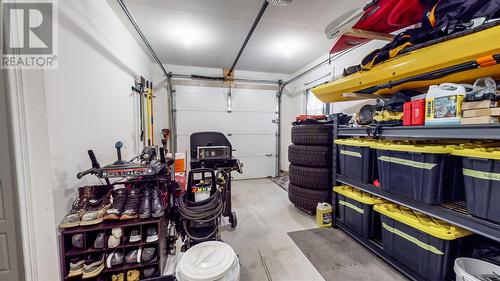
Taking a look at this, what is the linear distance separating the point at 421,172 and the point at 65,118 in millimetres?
2843

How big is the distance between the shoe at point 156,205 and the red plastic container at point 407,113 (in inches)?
87.6

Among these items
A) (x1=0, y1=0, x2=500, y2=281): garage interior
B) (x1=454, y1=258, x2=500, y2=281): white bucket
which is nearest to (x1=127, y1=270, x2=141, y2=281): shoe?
(x1=0, y1=0, x2=500, y2=281): garage interior

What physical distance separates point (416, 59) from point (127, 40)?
3618 millimetres

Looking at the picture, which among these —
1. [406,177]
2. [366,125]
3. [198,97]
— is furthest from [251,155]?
[406,177]

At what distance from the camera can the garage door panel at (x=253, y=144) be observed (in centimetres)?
523

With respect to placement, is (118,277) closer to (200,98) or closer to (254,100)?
(200,98)

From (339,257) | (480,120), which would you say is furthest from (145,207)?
(480,120)

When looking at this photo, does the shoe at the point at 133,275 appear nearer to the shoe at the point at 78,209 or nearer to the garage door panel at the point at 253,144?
the shoe at the point at 78,209

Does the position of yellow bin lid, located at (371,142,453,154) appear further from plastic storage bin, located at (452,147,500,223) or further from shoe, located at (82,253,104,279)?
shoe, located at (82,253,104,279)

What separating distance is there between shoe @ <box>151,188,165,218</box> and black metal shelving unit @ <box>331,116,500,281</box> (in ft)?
6.68

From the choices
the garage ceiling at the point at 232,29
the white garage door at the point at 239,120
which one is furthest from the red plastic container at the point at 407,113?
the white garage door at the point at 239,120

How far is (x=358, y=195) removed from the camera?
2172mm

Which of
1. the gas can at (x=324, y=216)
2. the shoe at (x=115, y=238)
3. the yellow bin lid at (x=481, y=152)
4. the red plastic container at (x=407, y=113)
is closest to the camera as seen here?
the yellow bin lid at (x=481, y=152)

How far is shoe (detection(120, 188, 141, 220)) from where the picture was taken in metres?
1.50
